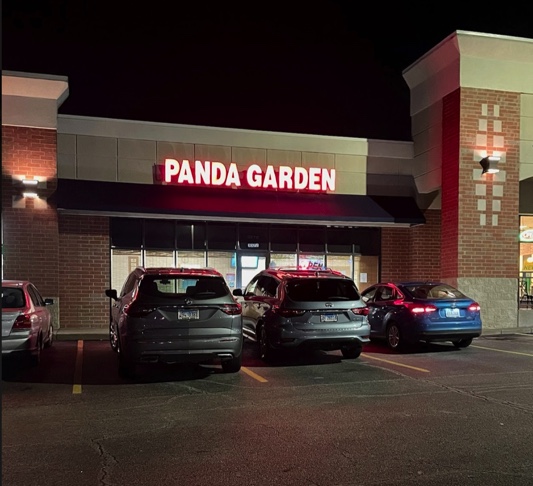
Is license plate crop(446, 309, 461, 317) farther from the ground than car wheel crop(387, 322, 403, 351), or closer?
farther from the ground

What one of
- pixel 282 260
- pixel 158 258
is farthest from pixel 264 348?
pixel 282 260

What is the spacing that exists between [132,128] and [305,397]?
1099 cm

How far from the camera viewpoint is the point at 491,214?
16.4 metres

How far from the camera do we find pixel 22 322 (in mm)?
9031

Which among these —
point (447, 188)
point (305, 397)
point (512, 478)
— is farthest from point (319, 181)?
point (512, 478)

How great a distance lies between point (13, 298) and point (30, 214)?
581 cm

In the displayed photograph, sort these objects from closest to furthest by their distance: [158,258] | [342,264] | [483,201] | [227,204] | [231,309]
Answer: [231,309]
[227,204]
[158,258]
[483,201]
[342,264]

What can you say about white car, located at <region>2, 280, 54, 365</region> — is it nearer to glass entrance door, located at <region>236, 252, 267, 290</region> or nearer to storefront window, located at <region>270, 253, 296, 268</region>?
glass entrance door, located at <region>236, 252, 267, 290</region>

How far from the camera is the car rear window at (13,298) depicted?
9.45 meters

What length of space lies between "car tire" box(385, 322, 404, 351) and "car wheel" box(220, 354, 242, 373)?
4289mm

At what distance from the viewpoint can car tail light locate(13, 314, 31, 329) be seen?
897cm

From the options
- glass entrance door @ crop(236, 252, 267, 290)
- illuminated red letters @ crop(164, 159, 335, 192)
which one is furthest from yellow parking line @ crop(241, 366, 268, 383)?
illuminated red letters @ crop(164, 159, 335, 192)

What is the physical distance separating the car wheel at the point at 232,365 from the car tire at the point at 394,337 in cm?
429

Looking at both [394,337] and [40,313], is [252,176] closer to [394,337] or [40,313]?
[394,337]
